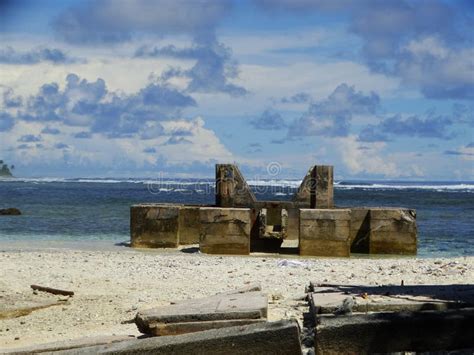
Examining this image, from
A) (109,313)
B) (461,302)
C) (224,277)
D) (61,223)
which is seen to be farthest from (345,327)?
(61,223)

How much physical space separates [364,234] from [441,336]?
39.3ft

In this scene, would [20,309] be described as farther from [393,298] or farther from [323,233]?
[323,233]

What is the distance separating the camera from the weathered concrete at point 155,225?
57.3ft

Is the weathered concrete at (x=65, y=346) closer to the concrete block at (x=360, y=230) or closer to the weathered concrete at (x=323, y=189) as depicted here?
the weathered concrete at (x=323, y=189)

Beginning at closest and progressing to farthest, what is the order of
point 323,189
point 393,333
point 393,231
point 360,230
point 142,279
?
point 393,333
point 142,279
point 323,189
point 393,231
point 360,230

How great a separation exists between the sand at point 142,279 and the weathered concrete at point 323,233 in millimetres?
437

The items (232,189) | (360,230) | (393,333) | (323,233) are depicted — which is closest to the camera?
(393,333)

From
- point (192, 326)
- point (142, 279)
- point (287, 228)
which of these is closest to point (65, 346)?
point (192, 326)

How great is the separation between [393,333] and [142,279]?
23.0 ft

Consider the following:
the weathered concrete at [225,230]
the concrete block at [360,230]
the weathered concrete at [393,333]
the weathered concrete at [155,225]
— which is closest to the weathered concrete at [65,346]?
the weathered concrete at [393,333]

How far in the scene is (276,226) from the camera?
18.3 m

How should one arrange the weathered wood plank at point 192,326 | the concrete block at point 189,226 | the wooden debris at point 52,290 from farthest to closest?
1. the concrete block at point 189,226
2. the wooden debris at point 52,290
3. the weathered wood plank at point 192,326

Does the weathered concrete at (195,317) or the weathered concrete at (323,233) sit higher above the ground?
the weathered concrete at (323,233)

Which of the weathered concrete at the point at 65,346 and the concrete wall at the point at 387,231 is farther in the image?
the concrete wall at the point at 387,231
